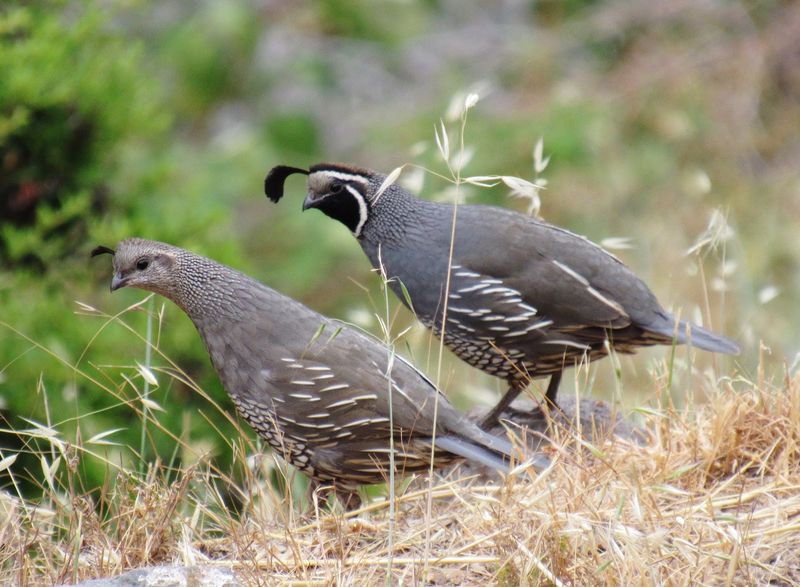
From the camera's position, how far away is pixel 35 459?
470 cm

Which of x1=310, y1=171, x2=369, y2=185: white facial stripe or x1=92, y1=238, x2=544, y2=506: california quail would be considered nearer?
x1=92, y1=238, x2=544, y2=506: california quail

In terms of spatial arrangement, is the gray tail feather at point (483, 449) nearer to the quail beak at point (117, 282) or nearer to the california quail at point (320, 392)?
the california quail at point (320, 392)

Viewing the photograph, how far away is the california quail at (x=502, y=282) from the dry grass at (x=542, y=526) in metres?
0.65

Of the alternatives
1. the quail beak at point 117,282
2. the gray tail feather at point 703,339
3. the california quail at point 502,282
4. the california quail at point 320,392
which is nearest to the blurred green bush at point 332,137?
the gray tail feather at point 703,339

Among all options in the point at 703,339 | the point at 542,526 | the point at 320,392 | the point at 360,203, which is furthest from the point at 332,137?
→ the point at 542,526

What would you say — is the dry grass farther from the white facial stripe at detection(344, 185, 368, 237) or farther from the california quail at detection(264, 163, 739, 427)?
the white facial stripe at detection(344, 185, 368, 237)

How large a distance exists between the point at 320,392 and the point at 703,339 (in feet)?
4.24

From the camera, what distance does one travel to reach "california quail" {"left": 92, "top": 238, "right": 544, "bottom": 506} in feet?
11.0

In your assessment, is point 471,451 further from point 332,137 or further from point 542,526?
point 332,137

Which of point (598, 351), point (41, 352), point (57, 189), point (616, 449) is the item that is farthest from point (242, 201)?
point (616, 449)

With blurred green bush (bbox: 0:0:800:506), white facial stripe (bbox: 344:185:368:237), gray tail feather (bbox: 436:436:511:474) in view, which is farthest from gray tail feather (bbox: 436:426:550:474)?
blurred green bush (bbox: 0:0:800:506)

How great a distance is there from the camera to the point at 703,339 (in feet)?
12.4

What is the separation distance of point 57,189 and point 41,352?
2.68 feet

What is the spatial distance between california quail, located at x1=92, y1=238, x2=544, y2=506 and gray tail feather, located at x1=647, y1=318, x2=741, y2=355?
0.77 meters
